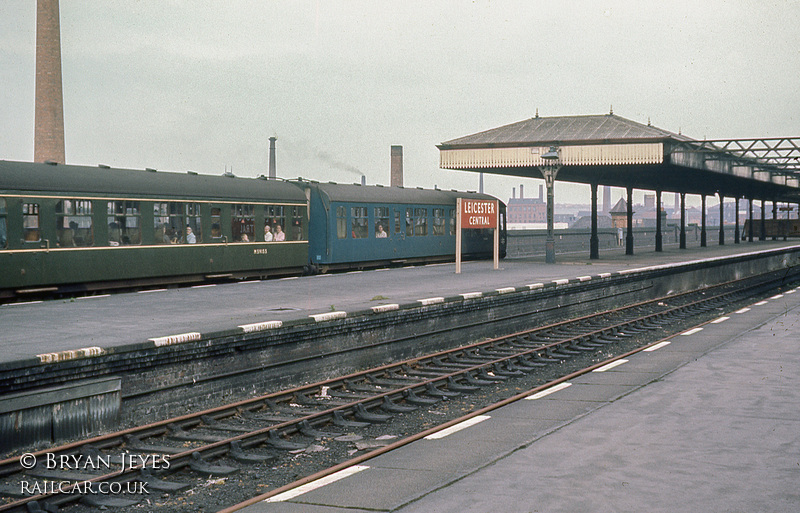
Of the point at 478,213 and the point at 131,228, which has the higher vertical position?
the point at 478,213

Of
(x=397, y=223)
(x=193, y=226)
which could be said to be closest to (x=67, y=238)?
(x=193, y=226)

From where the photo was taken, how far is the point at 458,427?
28.6ft

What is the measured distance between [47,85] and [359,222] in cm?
2310

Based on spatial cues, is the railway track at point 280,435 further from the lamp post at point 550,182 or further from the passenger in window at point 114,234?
the lamp post at point 550,182

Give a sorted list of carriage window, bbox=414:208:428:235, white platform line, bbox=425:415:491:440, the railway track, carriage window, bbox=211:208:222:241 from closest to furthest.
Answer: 1. the railway track
2. white platform line, bbox=425:415:491:440
3. carriage window, bbox=211:208:222:241
4. carriage window, bbox=414:208:428:235

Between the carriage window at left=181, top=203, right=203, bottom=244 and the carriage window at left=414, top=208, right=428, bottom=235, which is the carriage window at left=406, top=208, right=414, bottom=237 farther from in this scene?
the carriage window at left=181, top=203, right=203, bottom=244

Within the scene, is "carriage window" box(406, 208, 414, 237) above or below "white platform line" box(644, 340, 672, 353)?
above

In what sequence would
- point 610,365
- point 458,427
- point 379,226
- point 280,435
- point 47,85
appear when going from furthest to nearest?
point 47,85 < point 379,226 < point 610,365 < point 280,435 < point 458,427

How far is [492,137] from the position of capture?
3525cm

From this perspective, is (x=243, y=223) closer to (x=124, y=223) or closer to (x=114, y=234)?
(x=124, y=223)

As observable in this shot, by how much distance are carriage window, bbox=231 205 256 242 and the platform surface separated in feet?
4.99

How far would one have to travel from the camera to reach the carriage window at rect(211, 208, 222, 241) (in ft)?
71.7

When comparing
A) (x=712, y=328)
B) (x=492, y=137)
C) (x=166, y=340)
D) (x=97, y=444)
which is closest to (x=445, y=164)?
(x=492, y=137)

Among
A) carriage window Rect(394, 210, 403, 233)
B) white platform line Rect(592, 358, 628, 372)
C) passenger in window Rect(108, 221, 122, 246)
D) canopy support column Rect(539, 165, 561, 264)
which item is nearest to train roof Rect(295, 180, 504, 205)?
carriage window Rect(394, 210, 403, 233)
